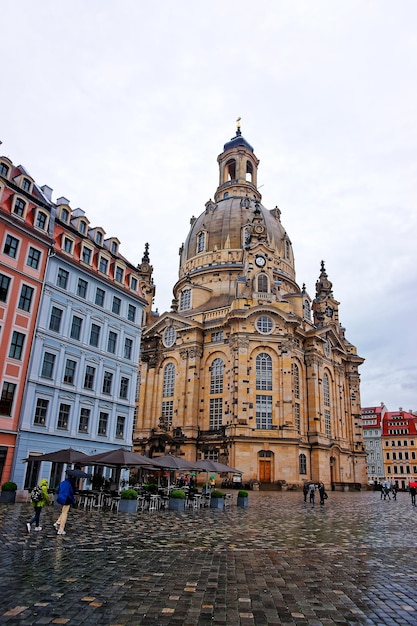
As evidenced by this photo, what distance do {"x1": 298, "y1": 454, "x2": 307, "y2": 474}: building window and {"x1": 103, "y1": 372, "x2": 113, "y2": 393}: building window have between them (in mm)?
31637

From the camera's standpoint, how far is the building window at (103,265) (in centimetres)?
3697

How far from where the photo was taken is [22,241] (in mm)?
30250

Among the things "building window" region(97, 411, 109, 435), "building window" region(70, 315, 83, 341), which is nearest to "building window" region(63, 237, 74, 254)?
"building window" region(70, 315, 83, 341)

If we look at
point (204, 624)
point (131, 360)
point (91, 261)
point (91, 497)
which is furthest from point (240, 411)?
point (204, 624)

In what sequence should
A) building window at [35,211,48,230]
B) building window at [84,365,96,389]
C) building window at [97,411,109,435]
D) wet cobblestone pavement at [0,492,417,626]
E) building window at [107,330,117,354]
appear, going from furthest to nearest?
building window at [107,330,117,354] → building window at [97,411,109,435] → building window at [84,365,96,389] → building window at [35,211,48,230] → wet cobblestone pavement at [0,492,417,626]

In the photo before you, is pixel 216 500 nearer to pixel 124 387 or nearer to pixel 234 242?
pixel 124 387

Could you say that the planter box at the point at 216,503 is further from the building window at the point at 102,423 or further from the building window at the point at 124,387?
the building window at the point at 124,387

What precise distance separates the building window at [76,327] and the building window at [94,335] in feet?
4.28

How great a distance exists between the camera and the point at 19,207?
99.6ft

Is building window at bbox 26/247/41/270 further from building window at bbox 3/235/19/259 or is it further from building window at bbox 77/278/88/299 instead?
building window at bbox 77/278/88/299

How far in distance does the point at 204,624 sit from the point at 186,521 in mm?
13865

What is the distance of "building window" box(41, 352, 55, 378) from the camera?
31.0m

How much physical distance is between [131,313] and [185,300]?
3395 centimetres

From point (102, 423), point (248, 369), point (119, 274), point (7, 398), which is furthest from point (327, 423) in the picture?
point (7, 398)
